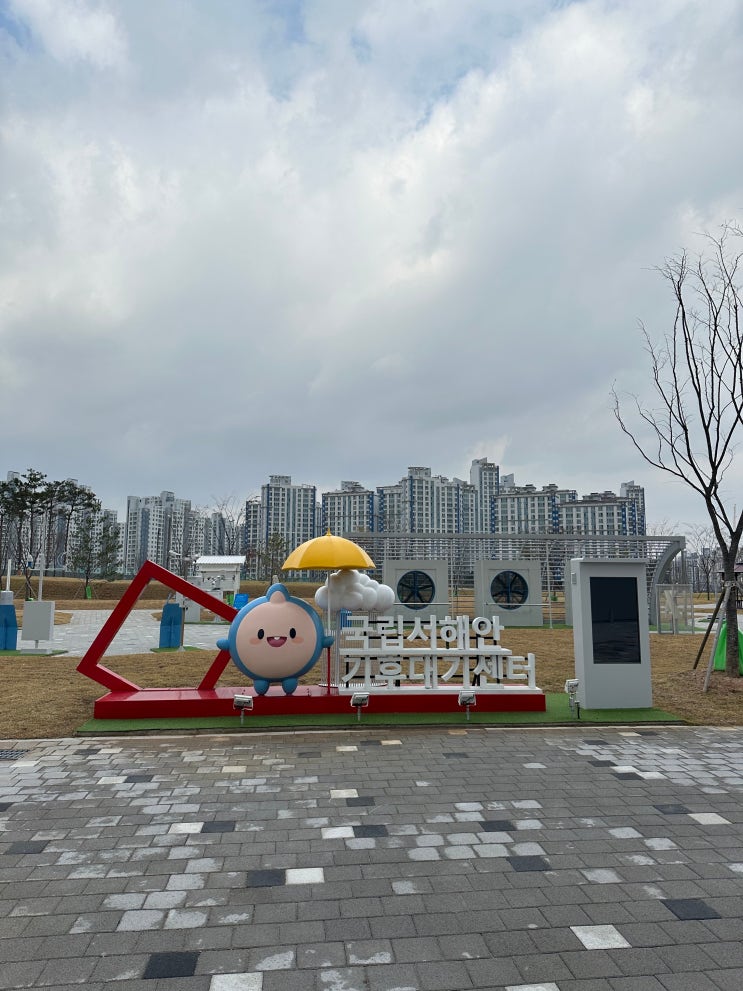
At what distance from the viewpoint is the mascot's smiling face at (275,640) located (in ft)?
27.0

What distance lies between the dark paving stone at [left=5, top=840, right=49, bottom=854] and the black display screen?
7.17 meters

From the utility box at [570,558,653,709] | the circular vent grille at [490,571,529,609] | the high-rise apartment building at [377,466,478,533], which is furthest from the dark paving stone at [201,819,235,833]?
the high-rise apartment building at [377,466,478,533]

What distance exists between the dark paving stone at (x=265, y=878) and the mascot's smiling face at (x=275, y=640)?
4.30 m

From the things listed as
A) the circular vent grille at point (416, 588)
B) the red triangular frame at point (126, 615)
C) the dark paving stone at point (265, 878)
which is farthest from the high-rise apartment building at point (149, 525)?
the dark paving stone at point (265, 878)

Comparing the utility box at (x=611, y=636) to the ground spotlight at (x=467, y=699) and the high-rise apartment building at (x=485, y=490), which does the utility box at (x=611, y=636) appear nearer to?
the ground spotlight at (x=467, y=699)

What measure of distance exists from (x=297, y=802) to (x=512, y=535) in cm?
1973

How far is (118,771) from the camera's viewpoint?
6090 millimetres

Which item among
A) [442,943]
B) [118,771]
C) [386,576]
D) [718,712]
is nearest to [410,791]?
[442,943]

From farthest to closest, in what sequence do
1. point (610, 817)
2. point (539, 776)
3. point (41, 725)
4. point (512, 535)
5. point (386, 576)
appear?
point (512, 535), point (386, 576), point (41, 725), point (539, 776), point (610, 817)

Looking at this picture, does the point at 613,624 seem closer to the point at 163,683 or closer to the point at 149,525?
the point at 163,683

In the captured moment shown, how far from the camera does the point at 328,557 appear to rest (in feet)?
27.4

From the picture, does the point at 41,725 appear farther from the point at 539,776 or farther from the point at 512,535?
the point at 512,535

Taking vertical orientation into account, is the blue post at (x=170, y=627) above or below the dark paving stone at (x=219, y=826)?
above

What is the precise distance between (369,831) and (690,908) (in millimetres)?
2121
